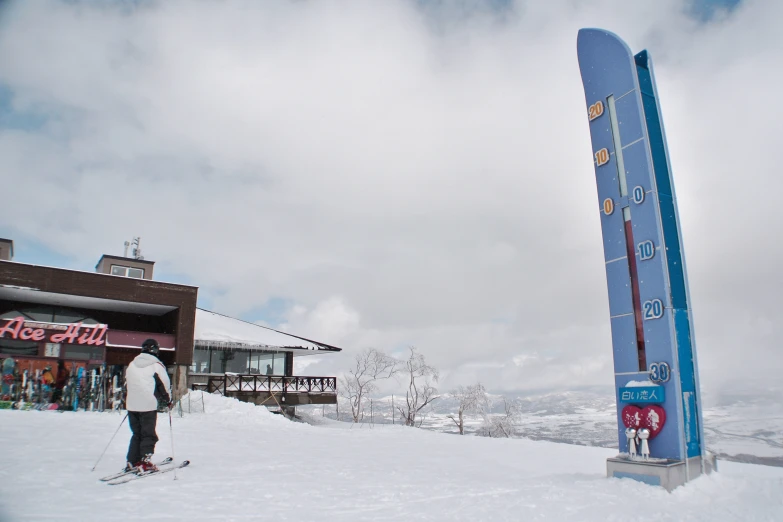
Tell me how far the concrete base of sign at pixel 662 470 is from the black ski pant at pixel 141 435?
6.86 m

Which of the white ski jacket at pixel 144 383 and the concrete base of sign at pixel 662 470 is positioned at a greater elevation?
the white ski jacket at pixel 144 383

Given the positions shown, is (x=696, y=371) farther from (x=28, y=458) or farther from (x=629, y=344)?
(x=28, y=458)

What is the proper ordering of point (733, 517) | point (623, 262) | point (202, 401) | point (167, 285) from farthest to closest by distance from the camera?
point (167, 285) → point (202, 401) → point (623, 262) → point (733, 517)

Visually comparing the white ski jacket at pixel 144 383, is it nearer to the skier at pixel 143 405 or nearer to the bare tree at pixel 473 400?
the skier at pixel 143 405

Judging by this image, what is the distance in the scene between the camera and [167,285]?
927 inches

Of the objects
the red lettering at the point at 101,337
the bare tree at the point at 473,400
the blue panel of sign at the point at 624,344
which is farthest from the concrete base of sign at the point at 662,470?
the bare tree at the point at 473,400

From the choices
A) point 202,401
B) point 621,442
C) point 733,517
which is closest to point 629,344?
point 621,442

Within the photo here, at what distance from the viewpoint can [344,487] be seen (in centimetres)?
711

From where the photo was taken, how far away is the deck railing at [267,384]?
27833mm

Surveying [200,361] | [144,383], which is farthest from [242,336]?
[144,383]

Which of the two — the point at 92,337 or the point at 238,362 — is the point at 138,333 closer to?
the point at 92,337

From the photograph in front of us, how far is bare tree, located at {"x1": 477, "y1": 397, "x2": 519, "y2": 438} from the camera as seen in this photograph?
170 ft

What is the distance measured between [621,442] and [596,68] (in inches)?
266

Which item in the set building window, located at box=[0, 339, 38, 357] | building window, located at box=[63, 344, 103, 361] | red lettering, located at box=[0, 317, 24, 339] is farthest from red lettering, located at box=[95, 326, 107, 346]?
red lettering, located at box=[0, 317, 24, 339]
